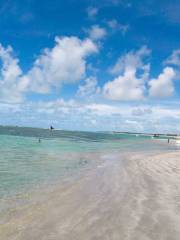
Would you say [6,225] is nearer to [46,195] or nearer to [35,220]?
[35,220]

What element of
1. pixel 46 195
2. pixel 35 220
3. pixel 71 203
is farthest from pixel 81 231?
pixel 46 195

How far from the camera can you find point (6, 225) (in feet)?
26.5

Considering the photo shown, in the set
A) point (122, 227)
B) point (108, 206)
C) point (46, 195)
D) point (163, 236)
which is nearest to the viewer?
point (163, 236)

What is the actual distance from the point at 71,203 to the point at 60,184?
416 cm

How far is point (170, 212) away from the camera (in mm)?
9078

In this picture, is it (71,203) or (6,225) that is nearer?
(6,225)

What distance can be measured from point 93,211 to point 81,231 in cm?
199

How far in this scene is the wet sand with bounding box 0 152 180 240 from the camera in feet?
23.9

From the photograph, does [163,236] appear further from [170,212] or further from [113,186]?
[113,186]

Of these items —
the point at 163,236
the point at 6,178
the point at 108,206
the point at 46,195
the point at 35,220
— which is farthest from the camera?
the point at 6,178

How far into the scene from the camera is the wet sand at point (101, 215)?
727cm

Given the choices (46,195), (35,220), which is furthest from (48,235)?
(46,195)

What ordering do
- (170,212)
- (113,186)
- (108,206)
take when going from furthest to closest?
1. (113,186)
2. (108,206)
3. (170,212)

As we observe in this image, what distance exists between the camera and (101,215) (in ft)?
29.2
